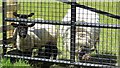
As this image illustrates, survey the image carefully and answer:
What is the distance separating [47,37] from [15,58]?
Result: 733 millimetres

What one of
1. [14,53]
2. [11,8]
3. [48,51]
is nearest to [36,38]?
[48,51]

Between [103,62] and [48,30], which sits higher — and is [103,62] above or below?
below

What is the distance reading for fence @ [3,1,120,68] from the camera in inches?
179

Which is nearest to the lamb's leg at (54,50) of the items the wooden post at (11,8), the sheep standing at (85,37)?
the sheep standing at (85,37)

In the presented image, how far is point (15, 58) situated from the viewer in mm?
4805

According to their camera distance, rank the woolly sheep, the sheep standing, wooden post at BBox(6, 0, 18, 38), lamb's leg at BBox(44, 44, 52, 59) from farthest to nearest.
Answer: wooden post at BBox(6, 0, 18, 38), the woolly sheep, lamb's leg at BBox(44, 44, 52, 59), the sheep standing

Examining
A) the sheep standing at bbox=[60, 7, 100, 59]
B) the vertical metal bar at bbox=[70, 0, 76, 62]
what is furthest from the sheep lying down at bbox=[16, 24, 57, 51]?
the vertical metal bar at bbox=[70, 0, 76, 62]

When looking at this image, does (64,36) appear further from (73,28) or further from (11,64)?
(11,64)

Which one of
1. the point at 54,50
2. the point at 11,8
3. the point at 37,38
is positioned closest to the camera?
the point at 54,50

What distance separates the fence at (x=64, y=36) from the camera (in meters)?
Answer: 4.55

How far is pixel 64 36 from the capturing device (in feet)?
16.4

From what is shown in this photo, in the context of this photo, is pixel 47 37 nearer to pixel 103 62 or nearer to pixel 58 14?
pixel 58 14

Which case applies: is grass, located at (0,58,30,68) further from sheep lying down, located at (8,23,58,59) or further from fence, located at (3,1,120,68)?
sheep lying down, located at (8,23,58,59)

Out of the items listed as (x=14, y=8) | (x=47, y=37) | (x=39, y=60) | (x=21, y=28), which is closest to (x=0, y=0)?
(x=14, y=8)
